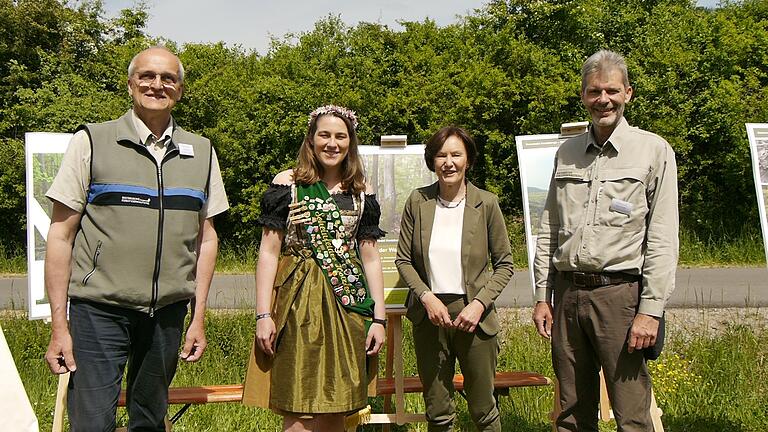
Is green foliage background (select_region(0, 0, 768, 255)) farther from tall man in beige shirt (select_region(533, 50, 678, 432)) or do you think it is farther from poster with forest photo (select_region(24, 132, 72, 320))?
tall man in beige shirt (select_region(533, 50, 678, 432))

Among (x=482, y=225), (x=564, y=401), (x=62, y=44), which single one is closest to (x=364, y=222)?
(x=482, y=225)

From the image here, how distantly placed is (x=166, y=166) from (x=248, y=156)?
313 inches

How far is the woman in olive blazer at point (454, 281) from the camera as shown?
3.10 metres

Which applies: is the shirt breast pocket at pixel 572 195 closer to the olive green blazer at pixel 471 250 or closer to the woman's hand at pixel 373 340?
the olive green blazer at pixel 471 250

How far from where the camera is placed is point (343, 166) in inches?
117

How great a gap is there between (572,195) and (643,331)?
0.62m

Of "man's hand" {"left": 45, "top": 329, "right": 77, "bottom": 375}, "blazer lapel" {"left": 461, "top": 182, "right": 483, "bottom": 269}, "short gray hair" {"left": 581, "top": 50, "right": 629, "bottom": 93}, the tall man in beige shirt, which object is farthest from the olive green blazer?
"man's hand" {"left": 45, "top": 329, "right": 77, "bottom": 375}

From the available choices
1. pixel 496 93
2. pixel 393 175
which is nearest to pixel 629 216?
pixel 393 175

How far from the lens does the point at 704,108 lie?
10.2 meters

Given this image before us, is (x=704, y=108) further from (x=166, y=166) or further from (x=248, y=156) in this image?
(x=166, y=166)

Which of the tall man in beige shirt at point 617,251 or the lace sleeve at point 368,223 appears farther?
the lace sleeve at point 368,223

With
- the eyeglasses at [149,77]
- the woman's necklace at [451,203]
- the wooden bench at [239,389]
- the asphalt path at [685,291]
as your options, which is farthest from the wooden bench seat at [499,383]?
the asphalt path at [685,291]

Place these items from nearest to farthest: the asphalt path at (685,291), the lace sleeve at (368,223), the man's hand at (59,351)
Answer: the man's hand at (59,351), the lace sleeve at (368,223), the asphalt path at (685,291)

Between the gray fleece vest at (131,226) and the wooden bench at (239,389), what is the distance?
1.15 meters
